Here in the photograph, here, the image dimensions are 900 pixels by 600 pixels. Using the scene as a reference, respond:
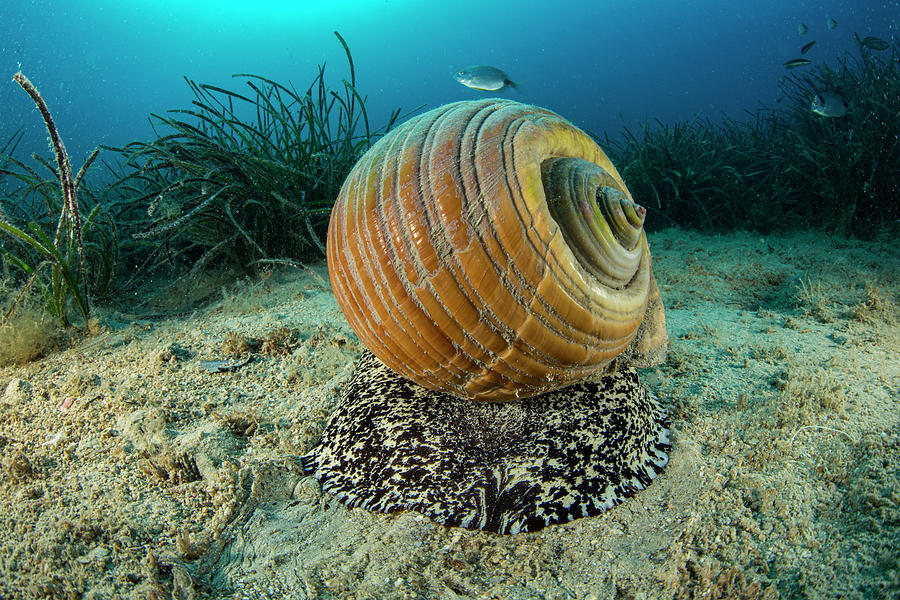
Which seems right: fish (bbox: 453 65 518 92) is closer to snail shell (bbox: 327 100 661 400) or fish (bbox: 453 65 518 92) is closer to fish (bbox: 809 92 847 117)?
fish (bbox: 809 92 847 117)

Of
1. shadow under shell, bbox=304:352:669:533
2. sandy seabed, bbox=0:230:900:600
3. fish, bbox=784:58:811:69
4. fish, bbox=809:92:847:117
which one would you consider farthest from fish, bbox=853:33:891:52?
shadow under shell, bbox=304:352:669:533

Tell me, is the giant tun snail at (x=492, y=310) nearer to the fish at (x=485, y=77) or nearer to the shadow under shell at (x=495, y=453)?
the shadow under shell at (x=495, y=453)

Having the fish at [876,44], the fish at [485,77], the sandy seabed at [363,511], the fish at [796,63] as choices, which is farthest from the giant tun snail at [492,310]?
the fish at [876,44]

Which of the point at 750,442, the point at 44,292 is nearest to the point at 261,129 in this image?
the point at 44,292

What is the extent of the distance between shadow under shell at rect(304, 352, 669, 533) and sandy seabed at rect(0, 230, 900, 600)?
66 millimetres

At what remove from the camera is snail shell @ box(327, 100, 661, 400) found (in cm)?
157

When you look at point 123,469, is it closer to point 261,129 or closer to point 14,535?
point 14,535

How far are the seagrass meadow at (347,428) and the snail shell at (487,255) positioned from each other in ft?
0.08

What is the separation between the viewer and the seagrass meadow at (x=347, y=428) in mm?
1493

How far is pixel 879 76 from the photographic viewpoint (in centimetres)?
619

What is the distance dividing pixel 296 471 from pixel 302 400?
56 cm

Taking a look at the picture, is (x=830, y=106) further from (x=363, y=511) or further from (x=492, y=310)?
(x=363, y=511)

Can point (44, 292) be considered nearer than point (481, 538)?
No

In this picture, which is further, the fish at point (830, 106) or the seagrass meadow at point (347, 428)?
the fish at point (830, 106)
